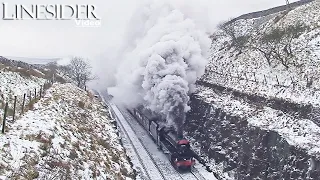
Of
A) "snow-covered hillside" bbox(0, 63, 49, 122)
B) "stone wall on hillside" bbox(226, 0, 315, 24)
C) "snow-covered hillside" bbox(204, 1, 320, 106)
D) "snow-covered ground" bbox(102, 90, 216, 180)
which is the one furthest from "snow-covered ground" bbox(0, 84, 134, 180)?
"stone wall on hillside" bbox(226, 0, 315, 24)

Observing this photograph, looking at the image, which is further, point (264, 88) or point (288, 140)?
point (264, 88)

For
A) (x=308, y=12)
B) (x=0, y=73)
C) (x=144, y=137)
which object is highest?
(x=308, y=12)

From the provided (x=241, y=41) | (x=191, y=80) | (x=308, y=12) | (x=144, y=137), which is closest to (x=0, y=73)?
(x=144, y=137)

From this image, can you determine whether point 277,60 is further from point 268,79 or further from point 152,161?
point 152,161

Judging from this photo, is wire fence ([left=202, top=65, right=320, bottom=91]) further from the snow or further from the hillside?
the snow

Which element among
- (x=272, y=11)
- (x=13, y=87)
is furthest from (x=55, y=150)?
(x=272, y=11)

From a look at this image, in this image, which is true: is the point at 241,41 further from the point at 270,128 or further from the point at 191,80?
the point at 270,128
